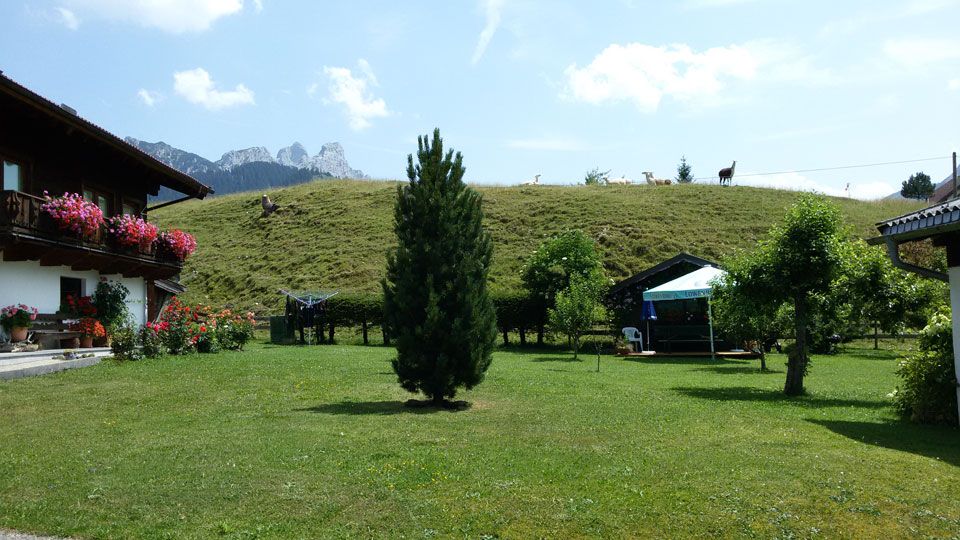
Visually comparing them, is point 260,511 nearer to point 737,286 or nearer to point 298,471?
point 298,471

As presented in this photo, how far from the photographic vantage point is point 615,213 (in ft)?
172

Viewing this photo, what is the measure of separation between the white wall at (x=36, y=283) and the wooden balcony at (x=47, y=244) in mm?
253

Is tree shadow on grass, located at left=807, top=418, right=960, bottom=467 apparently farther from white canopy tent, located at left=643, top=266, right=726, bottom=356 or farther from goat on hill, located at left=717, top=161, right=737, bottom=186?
goat on hill, located at left=717, top=161, right=737, bottom=186

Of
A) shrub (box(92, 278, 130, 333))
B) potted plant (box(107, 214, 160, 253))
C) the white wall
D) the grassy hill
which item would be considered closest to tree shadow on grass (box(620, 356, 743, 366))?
the grassy hill

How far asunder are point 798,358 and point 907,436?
5.13 meters

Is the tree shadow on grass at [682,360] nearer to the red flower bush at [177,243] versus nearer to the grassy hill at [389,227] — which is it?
the grassy hill at [389,227]

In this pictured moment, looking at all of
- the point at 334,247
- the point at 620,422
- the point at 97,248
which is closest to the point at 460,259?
the point at 620,422

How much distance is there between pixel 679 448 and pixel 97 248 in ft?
49.9

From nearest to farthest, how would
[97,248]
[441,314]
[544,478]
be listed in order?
[544,478], [441,314], [97,248]

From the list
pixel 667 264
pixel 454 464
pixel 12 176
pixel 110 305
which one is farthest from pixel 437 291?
pixel 667 264

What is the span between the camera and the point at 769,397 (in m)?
13.9

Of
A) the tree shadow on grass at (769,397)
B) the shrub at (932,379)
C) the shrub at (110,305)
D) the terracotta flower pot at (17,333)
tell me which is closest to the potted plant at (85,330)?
the shrub at (110,305)

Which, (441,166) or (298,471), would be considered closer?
(298,471)

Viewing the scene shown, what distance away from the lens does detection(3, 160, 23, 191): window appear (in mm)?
16312
